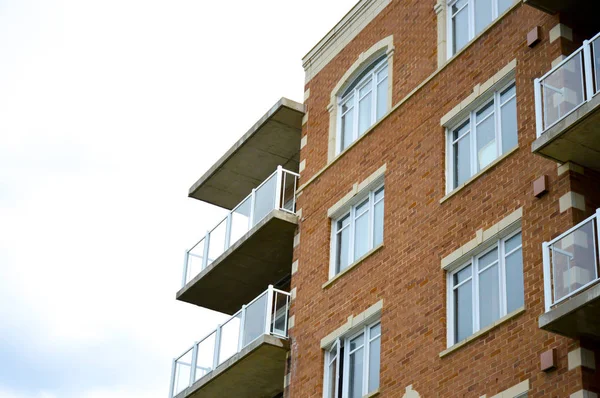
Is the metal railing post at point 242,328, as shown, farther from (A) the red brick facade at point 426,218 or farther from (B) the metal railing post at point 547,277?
(B) the metal railing post at point 547,277

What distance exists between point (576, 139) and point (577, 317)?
9.87 ft

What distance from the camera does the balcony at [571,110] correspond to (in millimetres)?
17344

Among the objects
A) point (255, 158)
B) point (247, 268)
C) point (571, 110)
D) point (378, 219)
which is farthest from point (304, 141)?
point (571, 110)

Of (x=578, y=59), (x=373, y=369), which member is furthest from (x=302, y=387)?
(x=578, y=59)

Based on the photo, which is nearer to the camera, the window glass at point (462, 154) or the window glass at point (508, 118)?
the window glass at point (508, 118)

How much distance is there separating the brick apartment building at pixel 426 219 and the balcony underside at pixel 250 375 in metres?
0.05

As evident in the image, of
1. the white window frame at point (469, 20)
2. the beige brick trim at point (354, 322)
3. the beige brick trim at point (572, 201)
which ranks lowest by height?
the beige brick trim at point (354, 322)

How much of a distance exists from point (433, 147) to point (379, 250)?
2.22m

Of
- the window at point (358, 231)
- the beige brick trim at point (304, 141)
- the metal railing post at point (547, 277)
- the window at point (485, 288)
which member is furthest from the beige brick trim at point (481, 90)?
the beige brick trim at point (304, 141)

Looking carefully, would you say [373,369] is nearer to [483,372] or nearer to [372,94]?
[483,372]

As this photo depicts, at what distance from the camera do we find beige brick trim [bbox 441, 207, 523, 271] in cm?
1888

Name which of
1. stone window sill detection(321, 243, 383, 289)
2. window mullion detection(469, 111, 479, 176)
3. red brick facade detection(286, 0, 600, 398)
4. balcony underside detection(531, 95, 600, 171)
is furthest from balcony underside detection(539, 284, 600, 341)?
stone window sill detection(321, 243, 383, 289)

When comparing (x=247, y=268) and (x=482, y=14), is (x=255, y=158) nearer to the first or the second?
(x=247, y=268)

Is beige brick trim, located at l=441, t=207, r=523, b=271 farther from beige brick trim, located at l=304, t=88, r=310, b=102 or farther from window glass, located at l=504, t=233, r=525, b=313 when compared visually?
beige brick trim, located at l=304, t=88, r=310, b=102
